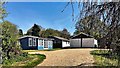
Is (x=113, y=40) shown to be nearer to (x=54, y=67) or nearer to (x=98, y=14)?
(x=98, y=14)

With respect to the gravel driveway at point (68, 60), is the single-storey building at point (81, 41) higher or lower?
higher

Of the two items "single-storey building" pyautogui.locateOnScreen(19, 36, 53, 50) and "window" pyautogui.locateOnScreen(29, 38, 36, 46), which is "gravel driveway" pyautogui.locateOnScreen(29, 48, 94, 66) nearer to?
"single-storey building" pyautogui.locateOnScreen(19, 36, 53, 50)

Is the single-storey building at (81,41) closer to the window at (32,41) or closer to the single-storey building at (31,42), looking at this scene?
the single-storey building at (31,42)

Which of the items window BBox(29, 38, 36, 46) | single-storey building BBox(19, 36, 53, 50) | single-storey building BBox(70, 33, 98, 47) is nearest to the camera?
single-storey building BBox(19, 36, 53, 50)

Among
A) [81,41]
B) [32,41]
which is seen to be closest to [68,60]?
[32,41]

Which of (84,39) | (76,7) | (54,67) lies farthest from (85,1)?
(84,39)

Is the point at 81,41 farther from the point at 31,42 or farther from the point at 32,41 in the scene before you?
the point at 31,42

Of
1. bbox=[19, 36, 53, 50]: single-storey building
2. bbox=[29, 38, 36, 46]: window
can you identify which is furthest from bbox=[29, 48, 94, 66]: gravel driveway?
bbox=[29, 38, 36, 46]: window

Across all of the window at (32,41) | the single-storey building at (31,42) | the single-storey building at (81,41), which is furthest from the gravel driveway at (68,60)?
the single-storey building at (81,41)

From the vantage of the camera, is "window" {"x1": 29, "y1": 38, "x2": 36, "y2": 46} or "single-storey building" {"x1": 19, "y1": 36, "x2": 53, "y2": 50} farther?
"window" {"x1": 29, "y1": 38, "x2": 36, "y2": 46}

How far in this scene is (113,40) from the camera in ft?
14.2

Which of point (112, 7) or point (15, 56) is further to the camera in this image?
point (15, 56)

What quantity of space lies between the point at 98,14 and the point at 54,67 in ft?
34.4

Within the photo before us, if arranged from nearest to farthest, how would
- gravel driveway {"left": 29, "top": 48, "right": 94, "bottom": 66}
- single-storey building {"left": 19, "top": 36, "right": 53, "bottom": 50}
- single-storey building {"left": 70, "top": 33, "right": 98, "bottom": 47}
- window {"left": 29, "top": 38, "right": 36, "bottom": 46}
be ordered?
gravel driveway {"left": 29, "top": 48, "right": 94, "bottom": 66}
single-storey building {"left": 19, "top": 36, "right": 53, "bottom": 50}
window {"left": 29, "top": 38, "right": 36, "bottom": 46}
single-storey building {"left": 70, "top": 33, "right": 98, "bottom": 47}
